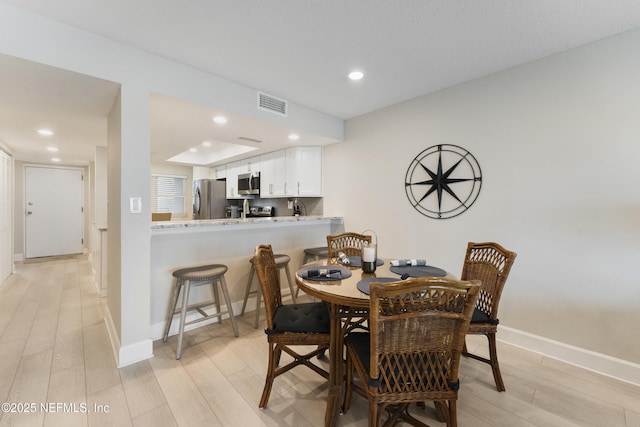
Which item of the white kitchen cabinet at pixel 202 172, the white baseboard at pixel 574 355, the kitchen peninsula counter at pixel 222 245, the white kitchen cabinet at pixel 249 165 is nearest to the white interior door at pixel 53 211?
the white kitchen cabinet at pixel 202 172

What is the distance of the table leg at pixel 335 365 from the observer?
152 cm

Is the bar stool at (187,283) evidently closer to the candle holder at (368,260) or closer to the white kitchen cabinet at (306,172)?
the candle holder at (368,260)

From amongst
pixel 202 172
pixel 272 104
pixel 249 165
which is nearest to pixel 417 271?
pixel 272 104

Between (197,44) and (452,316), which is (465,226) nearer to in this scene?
(452,316)

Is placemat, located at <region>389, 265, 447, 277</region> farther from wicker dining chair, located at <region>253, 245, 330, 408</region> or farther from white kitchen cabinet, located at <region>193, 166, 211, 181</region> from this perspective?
white kitchen cabinet, located at <region>193, 166, 211, 181</region>

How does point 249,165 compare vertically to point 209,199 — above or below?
above

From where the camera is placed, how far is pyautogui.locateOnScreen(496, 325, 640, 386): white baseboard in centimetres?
196

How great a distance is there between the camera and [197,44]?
2100 mm

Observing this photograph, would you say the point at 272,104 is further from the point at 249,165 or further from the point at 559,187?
the point at 559,187

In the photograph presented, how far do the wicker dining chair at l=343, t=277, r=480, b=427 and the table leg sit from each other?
326 millimetres

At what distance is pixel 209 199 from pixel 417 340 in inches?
195

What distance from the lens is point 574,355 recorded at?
2.17 m

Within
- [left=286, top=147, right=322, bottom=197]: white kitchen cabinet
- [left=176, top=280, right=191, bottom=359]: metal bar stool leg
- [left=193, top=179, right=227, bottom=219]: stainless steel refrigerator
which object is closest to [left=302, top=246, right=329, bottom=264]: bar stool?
[left=286, top=147, right=322, bottom=197]: white kitchen cabinet

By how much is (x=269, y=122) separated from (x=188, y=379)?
2494 millimetres
